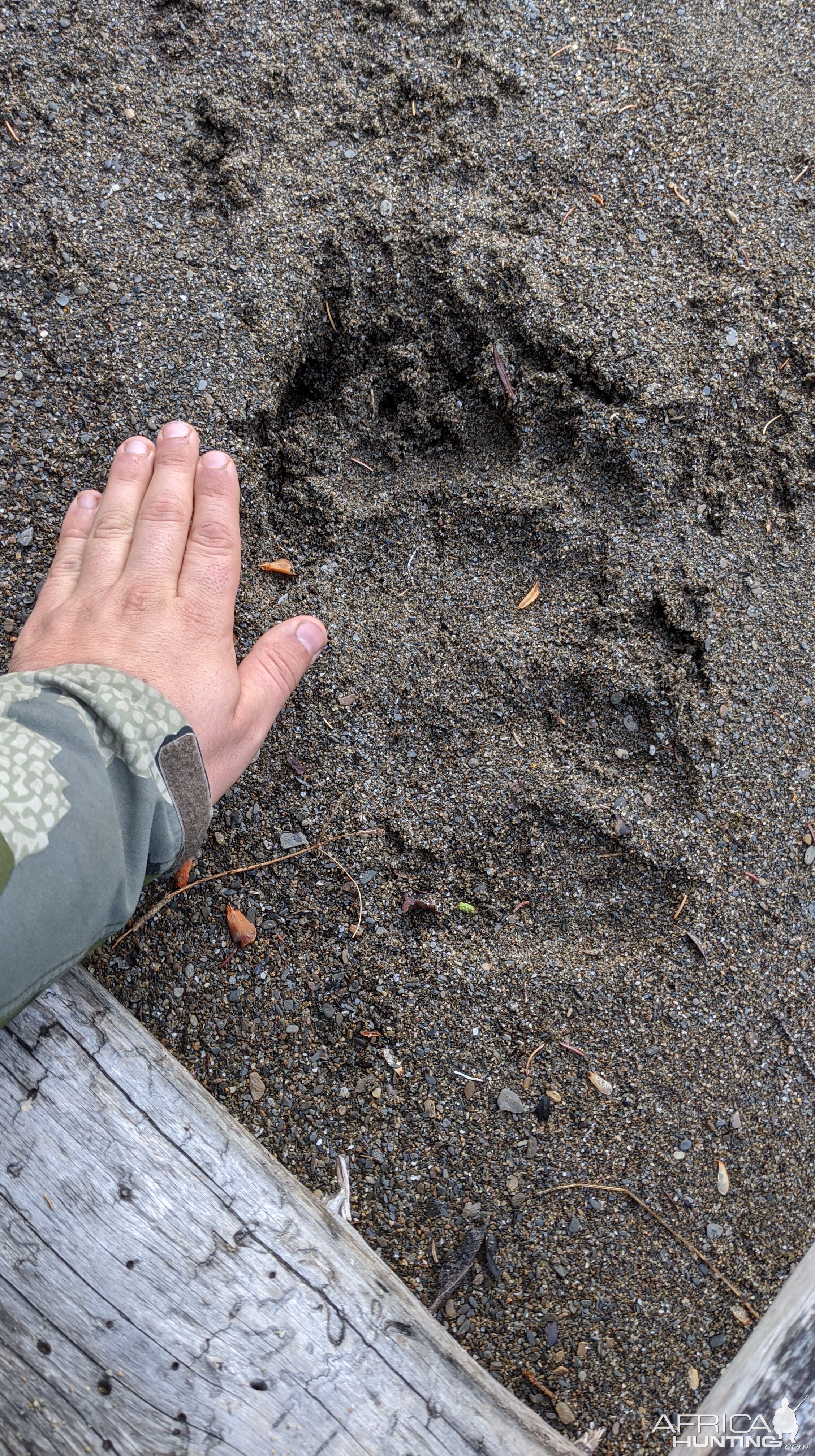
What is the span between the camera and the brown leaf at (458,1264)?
60.6 inches

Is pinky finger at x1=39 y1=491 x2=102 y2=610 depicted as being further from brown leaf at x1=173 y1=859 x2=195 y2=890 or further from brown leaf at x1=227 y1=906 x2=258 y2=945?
brown leaf at x1=227 y1=906 x2=258 y2=945

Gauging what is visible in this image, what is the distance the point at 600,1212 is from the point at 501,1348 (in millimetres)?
299

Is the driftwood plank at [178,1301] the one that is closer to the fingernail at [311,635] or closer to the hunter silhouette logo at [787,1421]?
the hunter silhouette logo at [787,1421]

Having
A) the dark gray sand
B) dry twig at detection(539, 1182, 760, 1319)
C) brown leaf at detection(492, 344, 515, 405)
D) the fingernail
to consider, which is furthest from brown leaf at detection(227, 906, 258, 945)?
brown leaf at detection(492, 344, 515, 405)

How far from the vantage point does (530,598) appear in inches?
69.5

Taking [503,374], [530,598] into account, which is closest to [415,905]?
[530,598]

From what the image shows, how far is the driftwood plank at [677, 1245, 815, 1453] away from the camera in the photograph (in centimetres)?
121

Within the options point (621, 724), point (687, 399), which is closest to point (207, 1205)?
point (621, 724)

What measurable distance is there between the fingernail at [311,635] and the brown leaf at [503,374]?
25.1 inches

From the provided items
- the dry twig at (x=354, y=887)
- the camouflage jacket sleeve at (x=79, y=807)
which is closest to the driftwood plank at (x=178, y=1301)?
the camouflage jacket sleeve at (x=79, y=807)

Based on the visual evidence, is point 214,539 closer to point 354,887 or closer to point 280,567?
point 280,567

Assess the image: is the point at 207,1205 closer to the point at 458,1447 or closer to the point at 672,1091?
the point at 458,1447

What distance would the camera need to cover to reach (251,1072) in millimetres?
1598

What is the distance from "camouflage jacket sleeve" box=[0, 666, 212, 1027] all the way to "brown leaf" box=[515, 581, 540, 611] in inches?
29.7
